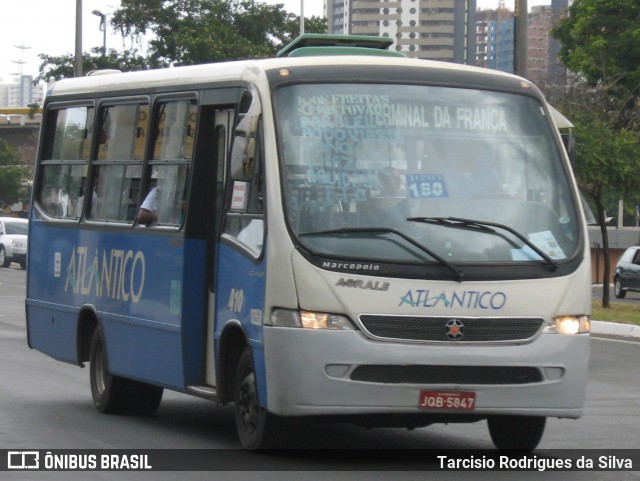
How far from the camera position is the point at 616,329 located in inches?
1002

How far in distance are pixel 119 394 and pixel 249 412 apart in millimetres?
3122

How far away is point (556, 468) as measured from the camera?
32.2 feet

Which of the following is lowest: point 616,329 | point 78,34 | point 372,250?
point 616,329

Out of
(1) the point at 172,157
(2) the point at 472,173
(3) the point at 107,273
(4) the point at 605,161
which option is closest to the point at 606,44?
(4) the point at 605,161

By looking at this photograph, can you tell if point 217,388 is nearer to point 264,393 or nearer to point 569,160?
point 264,393

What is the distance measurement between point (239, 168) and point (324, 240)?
0.84m

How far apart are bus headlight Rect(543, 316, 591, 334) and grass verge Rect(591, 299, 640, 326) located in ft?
56.8

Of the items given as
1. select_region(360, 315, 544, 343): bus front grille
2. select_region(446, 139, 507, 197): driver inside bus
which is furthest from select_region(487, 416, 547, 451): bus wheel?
select_region(446, 139, 507, 197): driver inside bus

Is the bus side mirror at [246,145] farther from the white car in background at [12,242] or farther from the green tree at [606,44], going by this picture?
the white car in background at [12,242]

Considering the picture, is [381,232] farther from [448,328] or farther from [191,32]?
[191,32]

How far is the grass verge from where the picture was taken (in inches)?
1091

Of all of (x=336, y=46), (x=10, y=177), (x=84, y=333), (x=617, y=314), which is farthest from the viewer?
(x=10, y=177)

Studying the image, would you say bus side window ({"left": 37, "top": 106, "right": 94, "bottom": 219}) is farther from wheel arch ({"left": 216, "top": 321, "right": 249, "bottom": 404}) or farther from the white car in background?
the white car in background

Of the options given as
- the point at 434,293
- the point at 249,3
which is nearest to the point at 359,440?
the point at 434,293
